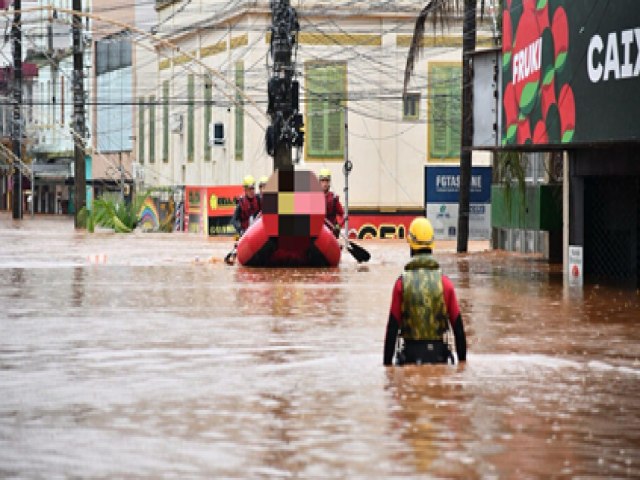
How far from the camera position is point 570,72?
84.8 ft

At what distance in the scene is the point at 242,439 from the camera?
11156mm

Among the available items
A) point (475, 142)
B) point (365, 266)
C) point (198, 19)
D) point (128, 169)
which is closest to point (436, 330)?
point (475, 142)

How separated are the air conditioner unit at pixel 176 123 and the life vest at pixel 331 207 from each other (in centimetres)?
3310

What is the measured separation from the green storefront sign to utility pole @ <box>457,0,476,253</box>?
33.2 ft

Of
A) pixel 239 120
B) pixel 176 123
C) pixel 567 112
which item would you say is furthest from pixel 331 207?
pixel 176 123

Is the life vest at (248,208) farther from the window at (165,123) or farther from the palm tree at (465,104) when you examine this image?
the window at (165,123)

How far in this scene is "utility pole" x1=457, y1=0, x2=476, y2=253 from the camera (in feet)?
133

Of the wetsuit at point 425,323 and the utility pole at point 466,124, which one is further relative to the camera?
the utility pole at point 466,124

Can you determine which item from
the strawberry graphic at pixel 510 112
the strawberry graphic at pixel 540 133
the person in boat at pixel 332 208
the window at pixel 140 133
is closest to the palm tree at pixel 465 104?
the person in boat at pixel 332 208

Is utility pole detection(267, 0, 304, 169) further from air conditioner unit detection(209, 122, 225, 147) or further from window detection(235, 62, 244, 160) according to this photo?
air conditioner unit detection(209, 122, 225, 147)

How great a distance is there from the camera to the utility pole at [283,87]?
40.2m

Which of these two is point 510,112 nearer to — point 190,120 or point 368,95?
point 368,95

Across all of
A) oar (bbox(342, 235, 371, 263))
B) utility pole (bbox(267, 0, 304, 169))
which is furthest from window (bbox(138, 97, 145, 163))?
oar (bbox(342, 235, 371, 263))

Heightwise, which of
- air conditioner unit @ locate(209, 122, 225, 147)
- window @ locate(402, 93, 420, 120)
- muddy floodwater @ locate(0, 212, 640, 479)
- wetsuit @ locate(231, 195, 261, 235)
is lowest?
muddy floodwater @ locate(0, 212, 640, 479)
